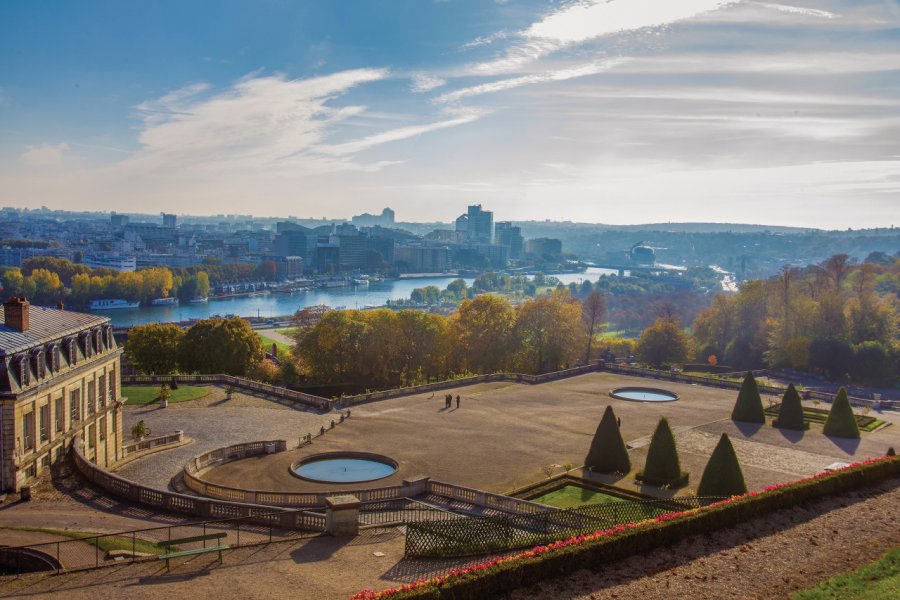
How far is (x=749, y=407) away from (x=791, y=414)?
106 inches

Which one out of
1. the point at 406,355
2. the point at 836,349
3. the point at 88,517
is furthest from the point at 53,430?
the point at 836,349

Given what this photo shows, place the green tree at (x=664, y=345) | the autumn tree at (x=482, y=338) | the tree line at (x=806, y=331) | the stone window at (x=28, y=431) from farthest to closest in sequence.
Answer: the green tree at (x=664, y=345), the autumn tree at (x=482, y=338), the tree line at (x=806, y=331), the stone window at (x=28, y=431)

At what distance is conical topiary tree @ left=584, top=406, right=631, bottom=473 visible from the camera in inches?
1511

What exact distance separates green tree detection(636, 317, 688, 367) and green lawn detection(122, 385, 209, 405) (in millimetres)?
50896

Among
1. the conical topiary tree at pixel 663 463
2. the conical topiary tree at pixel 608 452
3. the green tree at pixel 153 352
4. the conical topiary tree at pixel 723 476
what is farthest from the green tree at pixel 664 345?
the conical topiary tree at pixel 723 476

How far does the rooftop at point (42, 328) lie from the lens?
1198 inches

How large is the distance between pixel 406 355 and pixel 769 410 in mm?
35161

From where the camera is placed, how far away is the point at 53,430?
3269 cm

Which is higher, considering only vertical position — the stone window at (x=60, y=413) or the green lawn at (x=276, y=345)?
the stone window at (x=60, y=413)

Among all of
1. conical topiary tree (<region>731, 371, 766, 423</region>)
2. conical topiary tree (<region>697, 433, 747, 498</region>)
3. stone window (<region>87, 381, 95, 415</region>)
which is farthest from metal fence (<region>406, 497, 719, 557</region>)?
conical topiary tree (<region>731, 371, 766, 423</region>)

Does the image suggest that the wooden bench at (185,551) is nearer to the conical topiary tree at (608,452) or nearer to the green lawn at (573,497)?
the green lawn at (573,497)

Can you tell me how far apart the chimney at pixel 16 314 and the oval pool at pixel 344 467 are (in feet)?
44.7

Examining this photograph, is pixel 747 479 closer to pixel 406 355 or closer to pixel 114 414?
pixel 114 414

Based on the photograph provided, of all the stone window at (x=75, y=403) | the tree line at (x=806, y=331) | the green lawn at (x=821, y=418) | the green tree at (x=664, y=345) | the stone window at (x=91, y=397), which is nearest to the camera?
the stone window at (x=75, y=403)
